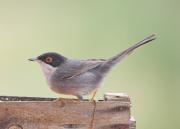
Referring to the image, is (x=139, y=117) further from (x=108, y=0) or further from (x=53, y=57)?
(x=53, y=57)

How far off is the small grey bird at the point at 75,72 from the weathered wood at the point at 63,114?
118 millimetres

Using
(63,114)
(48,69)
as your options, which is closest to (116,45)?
(48,69)

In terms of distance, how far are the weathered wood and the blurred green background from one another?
2293 millimetres

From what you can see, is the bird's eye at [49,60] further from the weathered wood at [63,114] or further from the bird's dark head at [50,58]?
the weathered wood at [63,114]

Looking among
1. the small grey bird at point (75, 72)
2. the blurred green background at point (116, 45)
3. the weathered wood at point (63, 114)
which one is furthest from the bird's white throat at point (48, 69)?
the blurred green background at point (116, 45)

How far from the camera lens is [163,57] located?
4.88 meters

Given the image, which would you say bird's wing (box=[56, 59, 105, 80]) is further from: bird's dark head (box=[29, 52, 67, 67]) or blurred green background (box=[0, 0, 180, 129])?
blurred green background (box=[0, 0, 180, 129])

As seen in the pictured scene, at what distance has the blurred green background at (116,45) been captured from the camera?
485 cm

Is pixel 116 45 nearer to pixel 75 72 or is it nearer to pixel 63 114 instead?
pixel 75 72

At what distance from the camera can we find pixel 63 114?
2408 mm

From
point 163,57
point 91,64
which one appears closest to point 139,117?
point 163,57

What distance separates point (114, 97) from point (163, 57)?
7.79ft

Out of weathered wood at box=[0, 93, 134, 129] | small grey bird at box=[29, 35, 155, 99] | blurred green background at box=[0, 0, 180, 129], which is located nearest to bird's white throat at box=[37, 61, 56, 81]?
small grey bird at box=[29, 35, 155, 99]

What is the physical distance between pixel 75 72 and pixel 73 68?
2cm
